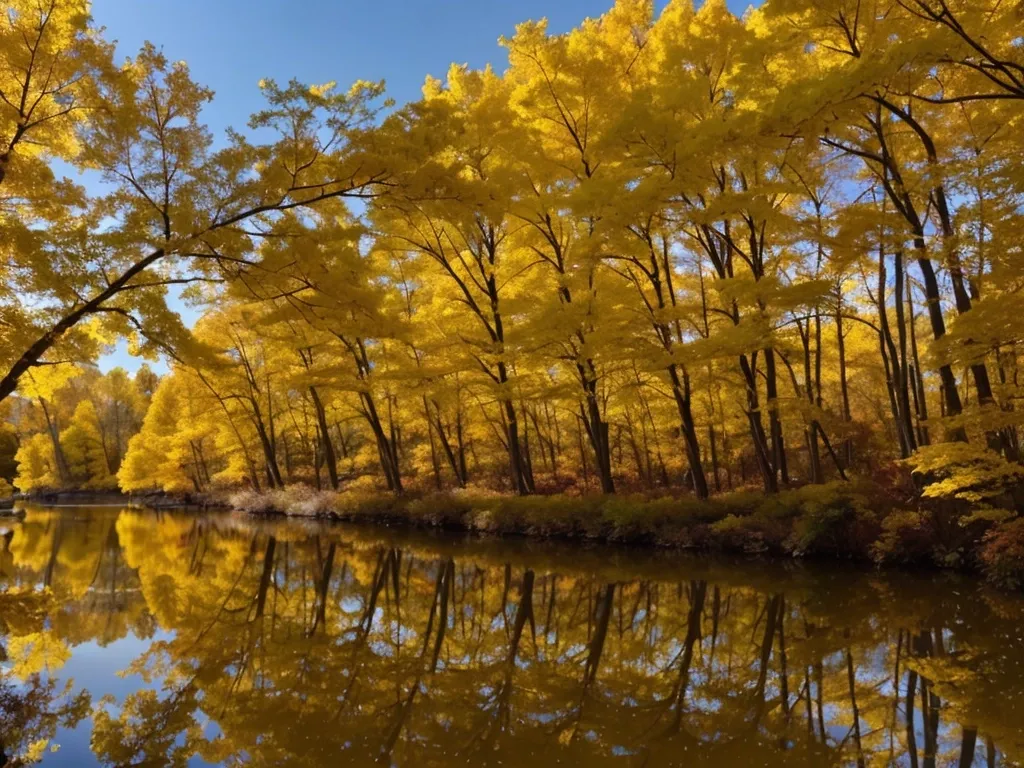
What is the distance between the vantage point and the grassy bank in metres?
9.27

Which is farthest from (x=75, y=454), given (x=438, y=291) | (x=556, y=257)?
(x=556, y=257)

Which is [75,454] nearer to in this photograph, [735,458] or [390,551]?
[390,551]

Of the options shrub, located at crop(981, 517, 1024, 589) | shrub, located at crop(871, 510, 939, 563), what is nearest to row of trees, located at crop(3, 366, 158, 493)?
shrub, located at crop(871, 510, 939, 563)

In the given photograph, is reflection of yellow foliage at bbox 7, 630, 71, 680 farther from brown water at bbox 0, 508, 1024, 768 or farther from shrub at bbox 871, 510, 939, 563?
shrub at bbox 871, 510, 939, 563

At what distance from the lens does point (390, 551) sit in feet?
46.1

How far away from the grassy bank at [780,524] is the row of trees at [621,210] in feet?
2.52

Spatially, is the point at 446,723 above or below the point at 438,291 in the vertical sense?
below

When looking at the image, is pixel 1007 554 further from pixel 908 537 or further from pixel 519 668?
pixel 519 668

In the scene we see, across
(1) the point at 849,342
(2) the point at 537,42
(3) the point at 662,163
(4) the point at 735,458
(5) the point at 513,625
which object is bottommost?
(5) the point at 513,625

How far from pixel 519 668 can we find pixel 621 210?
23.7 ft

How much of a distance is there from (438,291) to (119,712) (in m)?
13.3

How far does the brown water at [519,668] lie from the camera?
421 centimetres

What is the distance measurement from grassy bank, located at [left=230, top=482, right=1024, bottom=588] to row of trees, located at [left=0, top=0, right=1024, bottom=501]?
2.52ft

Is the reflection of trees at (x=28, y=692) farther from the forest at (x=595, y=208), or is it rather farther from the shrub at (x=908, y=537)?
the shrub at (x=908, y=537)
